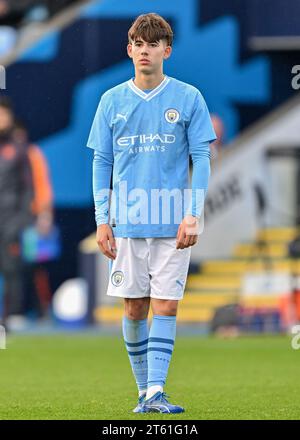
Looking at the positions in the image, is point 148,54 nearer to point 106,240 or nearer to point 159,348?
point 106,240

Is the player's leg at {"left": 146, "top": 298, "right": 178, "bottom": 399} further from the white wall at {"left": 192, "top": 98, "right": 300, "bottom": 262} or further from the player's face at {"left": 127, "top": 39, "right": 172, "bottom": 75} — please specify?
the white wall at {"left": 192, "top": 98, "right": 300, "bottom": 262}

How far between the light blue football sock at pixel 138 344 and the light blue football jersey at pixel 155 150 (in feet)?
1.56

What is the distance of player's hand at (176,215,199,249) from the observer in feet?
22.8

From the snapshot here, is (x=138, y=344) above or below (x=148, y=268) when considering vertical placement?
below

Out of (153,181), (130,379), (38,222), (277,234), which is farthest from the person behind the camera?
(277,234)

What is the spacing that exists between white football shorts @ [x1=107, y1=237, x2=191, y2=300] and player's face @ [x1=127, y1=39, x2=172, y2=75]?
33.2 inches

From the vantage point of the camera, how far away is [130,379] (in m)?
9.93

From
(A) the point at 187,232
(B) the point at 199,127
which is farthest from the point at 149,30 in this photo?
(A) the point at 187,232

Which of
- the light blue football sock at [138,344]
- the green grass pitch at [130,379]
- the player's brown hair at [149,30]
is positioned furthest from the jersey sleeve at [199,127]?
the green grass pitch at [130,379]

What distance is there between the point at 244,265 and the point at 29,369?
8.73m

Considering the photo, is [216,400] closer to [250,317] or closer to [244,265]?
[250,317]

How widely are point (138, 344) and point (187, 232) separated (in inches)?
28.6

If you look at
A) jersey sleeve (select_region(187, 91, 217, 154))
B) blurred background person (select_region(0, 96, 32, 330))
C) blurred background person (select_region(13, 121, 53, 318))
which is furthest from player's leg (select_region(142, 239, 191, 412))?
blurred background person (select_region(13, 121, 53, 318))

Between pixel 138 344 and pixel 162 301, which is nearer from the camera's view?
pixel 162 301
